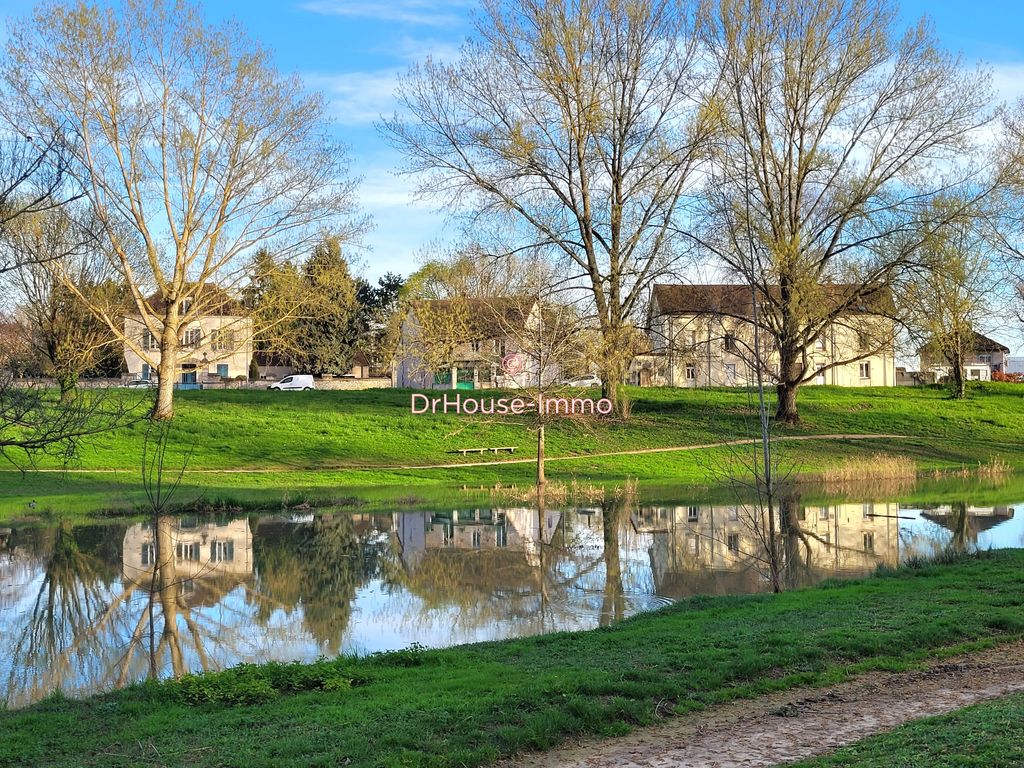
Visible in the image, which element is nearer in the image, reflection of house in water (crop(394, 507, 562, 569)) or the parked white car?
reflection of house in water (crop(394, 507, 562, 569))

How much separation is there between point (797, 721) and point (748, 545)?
12.6 m

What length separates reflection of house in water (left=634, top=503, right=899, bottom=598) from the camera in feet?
55.2

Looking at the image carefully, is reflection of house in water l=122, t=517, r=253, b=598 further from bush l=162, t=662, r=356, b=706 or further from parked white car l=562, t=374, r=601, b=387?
parked white car l=562, t=374, r=601, b=387

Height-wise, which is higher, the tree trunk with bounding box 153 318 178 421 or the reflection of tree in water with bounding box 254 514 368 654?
the tree trunk with bounding box 153 318 178 421

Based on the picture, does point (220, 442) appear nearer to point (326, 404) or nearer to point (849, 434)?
point (326, 404)

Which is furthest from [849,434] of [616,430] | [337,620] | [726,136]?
[337,620]

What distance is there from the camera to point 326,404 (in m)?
45.2

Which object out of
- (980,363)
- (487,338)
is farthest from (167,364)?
(980,363)

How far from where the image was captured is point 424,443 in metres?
38.6

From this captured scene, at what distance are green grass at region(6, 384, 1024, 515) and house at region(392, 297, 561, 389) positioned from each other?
2.34 metres

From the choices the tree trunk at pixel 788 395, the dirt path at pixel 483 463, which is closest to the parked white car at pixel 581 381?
the dirt path at pixel 483 463

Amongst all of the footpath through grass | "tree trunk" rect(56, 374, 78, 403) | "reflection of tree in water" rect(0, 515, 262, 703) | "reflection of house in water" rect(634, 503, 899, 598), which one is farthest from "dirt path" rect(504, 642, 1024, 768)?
"tree trunk" rect(56, 374, 78, 403)

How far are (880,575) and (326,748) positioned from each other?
35.4 feet

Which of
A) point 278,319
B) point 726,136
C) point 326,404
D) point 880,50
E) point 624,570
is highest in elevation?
point 880,50
